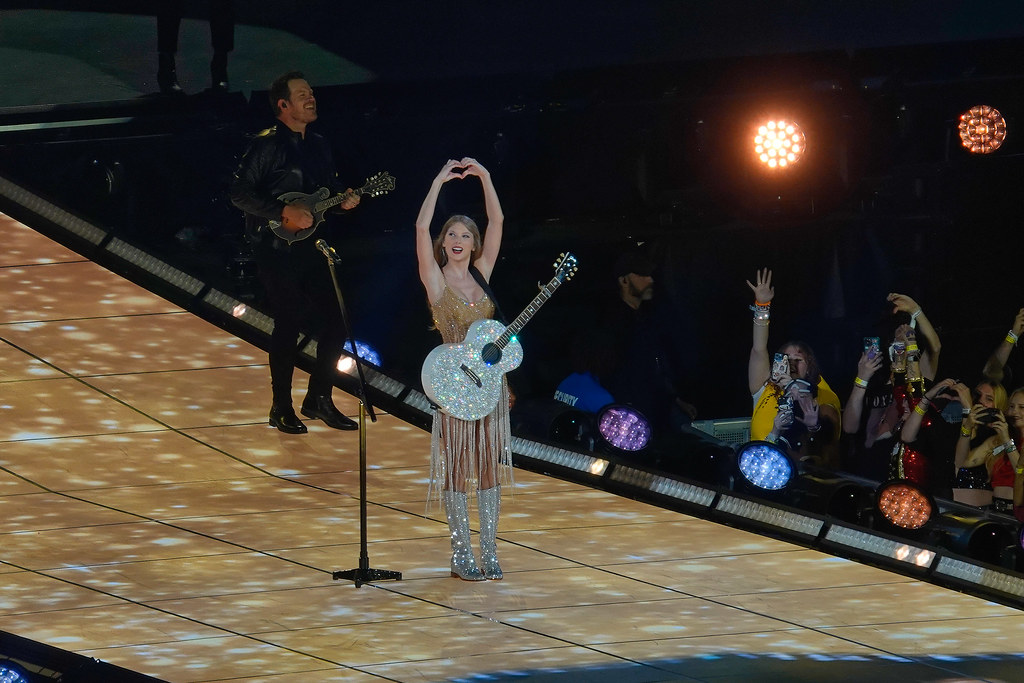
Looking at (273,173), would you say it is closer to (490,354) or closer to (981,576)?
(490,354)

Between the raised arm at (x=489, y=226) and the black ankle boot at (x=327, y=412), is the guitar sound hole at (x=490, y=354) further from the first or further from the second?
the black ankle boot at (x=327, y=412)

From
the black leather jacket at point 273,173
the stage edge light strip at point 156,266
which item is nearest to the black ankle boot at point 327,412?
the black leather jacket at point 273,173

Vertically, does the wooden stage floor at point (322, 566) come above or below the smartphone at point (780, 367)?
below

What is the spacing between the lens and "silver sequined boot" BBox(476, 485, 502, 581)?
578cm

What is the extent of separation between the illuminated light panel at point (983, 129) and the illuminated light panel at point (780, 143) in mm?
766

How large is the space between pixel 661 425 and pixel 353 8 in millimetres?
2811

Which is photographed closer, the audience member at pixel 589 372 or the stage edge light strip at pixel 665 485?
the stage edge light strip at pixel 665 485

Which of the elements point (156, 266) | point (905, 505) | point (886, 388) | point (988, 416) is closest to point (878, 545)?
point (905, 505)

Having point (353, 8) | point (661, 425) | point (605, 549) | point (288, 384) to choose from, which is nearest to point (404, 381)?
point (288, 384)

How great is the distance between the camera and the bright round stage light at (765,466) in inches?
262

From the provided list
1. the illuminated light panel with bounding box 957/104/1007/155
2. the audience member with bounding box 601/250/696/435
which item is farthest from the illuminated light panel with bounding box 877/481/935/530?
the illuminated light panel with bounding box 957/104/1007/155

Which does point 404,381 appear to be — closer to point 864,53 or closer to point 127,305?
point 127,305

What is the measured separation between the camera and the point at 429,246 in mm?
5719

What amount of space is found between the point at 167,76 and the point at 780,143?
3069 millimetres
